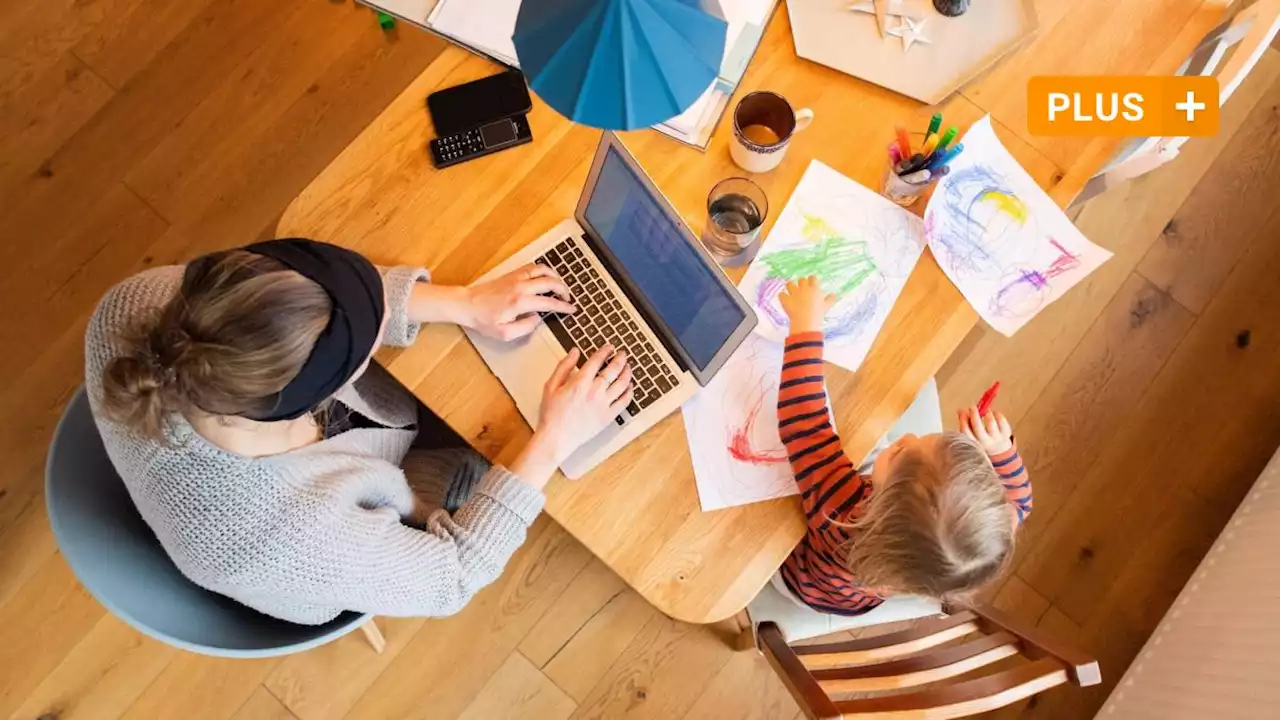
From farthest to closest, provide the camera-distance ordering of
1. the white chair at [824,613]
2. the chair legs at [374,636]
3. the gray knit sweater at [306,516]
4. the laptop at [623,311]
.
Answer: the chair legs at [374,636] → the white chair at [824,613] → the laptop at [623,311] → the gray knit sweater at [306,516]

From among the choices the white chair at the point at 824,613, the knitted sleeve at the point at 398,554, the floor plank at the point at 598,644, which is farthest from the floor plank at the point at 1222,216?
the knitted sleeve at the point at 398,554

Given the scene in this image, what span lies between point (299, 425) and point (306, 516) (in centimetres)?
11

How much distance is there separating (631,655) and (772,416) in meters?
0.81

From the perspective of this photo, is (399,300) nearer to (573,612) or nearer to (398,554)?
(398,554)

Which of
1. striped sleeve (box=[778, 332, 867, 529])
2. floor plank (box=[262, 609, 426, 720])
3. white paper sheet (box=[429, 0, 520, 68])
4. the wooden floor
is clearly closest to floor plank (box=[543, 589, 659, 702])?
the wooden floor

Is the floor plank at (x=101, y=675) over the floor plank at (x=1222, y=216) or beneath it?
beneath

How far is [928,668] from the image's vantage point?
1.11 metres

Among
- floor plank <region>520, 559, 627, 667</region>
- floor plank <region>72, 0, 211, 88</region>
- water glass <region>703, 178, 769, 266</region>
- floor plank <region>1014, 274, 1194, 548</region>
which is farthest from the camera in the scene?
floor plank <region>72, 0, 211, 88</region>

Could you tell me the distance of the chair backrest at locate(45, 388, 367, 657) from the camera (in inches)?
36.4

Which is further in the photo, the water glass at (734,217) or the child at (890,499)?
the water glass at (734,217)

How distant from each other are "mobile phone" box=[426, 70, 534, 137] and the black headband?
0.93 ft

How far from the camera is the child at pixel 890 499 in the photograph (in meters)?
0.96

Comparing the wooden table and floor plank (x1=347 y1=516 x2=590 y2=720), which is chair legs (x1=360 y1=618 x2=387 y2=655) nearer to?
floor plank (x1=347 y1=516 x2=590 y2=720)

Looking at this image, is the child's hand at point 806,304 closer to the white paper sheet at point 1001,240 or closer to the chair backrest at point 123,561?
the white paper sheet at point 1001,240
